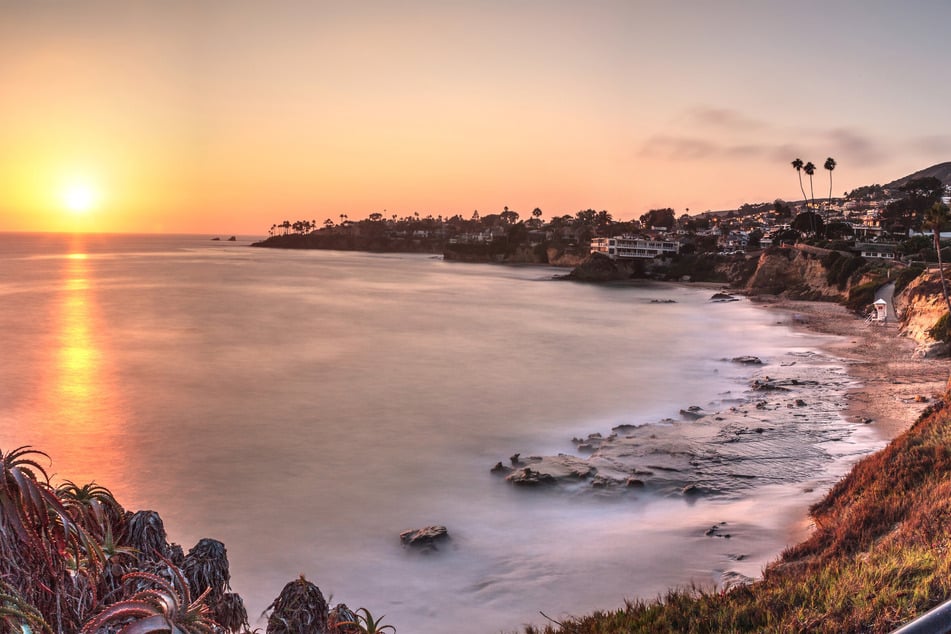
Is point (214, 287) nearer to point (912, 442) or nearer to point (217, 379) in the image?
point (217, 379)

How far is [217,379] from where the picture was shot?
35.8 meters

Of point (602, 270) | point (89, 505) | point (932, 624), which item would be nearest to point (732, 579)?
point (932, 624)

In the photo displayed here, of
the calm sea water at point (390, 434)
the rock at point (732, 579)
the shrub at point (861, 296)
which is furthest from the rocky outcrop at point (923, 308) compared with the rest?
the rock at point (732, 579)

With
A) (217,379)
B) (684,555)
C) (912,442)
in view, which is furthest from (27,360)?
(912,442)

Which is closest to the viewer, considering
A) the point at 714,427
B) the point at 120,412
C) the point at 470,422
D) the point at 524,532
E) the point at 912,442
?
the point at 912,442

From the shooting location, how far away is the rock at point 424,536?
50.5ft

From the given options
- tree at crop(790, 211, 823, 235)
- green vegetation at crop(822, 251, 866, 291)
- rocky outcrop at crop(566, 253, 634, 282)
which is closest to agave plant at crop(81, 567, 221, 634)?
green vegetation at crop(822, 251, 866, 291)

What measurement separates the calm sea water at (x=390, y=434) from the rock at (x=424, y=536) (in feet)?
1.03

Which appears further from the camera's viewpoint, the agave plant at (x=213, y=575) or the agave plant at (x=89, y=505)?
the agave plant at (x=213, y=575)

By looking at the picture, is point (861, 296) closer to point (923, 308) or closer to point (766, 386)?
point (923, 308)

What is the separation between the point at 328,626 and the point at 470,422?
69.9 feet

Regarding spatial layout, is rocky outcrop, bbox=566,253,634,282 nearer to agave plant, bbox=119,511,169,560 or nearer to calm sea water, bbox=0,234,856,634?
calm sea water, bbox=0,234,856,634

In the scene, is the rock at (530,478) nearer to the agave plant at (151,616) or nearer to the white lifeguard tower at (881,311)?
the agave plant at (151,616)

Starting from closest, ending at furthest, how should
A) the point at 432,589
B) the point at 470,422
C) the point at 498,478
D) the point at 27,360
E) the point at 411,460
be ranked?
the point at 432,589 < the point at 498,478 < the point at 411,460 < the point at 470,422 < the point at 27,360
